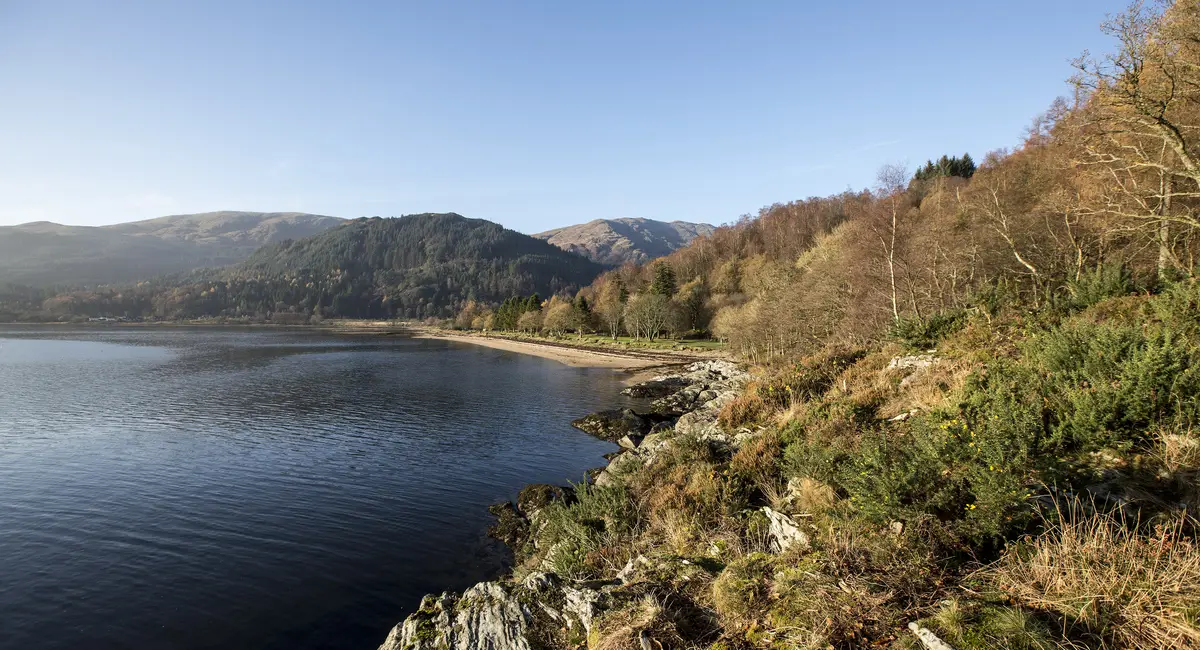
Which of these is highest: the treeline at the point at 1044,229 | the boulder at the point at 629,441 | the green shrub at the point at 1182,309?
the treeline at the point at 1044,229

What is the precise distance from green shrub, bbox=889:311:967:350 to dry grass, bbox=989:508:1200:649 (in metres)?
13.2

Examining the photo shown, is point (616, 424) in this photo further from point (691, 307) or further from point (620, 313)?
point (620, 313)

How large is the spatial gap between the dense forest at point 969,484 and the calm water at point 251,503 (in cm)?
508

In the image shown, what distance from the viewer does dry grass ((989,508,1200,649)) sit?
4.59 m

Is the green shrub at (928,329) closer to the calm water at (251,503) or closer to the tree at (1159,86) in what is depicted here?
the tree at (1159,86)

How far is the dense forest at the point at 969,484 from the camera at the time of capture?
544cm

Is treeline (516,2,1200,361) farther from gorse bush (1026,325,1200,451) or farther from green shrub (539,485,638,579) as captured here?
green shrub (539,485,638,579)

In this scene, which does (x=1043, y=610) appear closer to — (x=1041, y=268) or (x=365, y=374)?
(x=1041, y=268)

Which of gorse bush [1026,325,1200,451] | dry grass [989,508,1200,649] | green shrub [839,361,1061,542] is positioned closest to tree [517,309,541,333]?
green shrub [839,361,1061,542]

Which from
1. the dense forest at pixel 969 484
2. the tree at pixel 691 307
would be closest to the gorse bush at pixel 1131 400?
the dense forest at pixel 969 484

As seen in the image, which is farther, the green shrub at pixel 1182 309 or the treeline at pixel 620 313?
the treeline at pixel 620 313

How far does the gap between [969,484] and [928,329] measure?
1316 centimetres

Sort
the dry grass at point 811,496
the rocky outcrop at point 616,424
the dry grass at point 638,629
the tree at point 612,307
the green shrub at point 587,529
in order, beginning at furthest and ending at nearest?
the tree at point 612,307 < the rocky outcrop at point 616,424 < the green shrub at point 587,529 < the dry grass at point 811,496 < the dry grass at point 638,629

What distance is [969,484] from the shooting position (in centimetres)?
764
